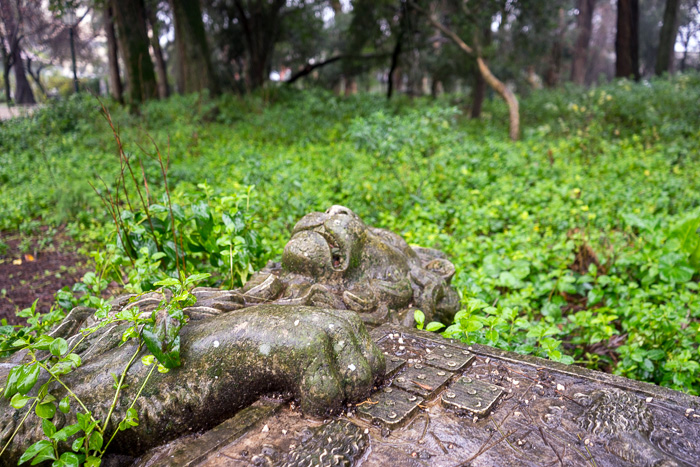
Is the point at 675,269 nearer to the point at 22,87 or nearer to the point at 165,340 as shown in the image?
the point at 165,340

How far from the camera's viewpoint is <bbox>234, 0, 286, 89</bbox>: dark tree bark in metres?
15.0

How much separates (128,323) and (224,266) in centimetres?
102

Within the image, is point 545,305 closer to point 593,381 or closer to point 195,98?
point 593,381

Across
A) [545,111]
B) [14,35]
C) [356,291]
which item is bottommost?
[356,291]

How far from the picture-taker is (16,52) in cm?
1073

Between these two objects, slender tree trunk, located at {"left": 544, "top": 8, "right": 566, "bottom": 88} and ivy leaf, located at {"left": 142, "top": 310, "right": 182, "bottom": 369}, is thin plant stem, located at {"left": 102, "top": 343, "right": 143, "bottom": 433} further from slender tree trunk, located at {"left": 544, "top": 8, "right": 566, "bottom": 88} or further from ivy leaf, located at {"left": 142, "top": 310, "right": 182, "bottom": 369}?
slender tree trunk, located at {"left": 544, "top": 8, "right": 566, "bottom": 88}

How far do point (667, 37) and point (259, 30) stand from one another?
40.6 feet

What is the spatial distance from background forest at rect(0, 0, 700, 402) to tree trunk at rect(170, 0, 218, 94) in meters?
0.06

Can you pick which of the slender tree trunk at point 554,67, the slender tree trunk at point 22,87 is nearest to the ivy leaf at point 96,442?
the slender tree trunk at point 22,87

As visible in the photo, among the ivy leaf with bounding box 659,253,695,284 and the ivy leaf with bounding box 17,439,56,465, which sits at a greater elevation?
the ivy leaf with bounding box 17,439,56,465

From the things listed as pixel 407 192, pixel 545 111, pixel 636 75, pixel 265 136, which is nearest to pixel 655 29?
pixel 636 75

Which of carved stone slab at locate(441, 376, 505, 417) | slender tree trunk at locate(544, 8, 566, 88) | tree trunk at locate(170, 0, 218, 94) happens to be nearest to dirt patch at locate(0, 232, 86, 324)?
carved stone slab at locate(441, 376, 505, 417)

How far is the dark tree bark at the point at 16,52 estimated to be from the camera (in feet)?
32.1

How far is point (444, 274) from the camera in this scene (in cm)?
330
